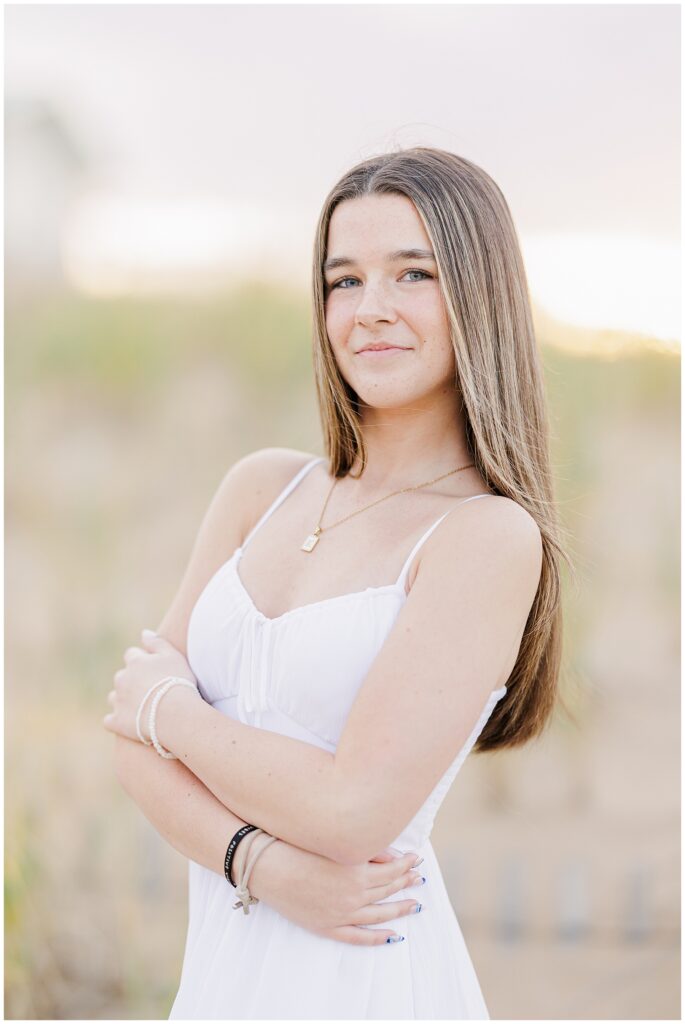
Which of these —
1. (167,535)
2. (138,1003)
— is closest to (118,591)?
(167,535)

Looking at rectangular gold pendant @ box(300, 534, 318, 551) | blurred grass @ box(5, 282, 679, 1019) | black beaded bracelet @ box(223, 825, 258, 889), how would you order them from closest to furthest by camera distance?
black beaded bracelet @ box(223, 825, 258, 889) < rectangular gold pendant @ box(300, 534, 318, 551) < blurred grass @ box(5, 282, 679, 1019)

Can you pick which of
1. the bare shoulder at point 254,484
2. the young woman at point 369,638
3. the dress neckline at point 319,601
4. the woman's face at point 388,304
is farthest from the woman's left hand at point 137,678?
the woman's face at point 388,304

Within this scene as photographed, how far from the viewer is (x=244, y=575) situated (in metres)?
1.85

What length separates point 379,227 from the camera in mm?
1737

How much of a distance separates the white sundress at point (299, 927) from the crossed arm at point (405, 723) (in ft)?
0.27

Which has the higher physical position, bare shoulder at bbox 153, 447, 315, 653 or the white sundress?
bare shoulder at bbox 153, 447, 315, 653

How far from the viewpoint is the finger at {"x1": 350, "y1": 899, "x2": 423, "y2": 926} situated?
1.59 metres

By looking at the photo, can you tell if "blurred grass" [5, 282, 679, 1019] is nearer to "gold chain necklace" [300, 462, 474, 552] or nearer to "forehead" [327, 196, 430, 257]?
"gold chain necklace" [300, 462, 474, 552]

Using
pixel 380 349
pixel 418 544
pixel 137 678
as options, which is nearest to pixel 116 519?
pixel 137 678

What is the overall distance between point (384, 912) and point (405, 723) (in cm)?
34

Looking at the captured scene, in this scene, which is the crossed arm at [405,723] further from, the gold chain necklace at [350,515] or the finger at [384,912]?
the gold chain necklace at [350,515]

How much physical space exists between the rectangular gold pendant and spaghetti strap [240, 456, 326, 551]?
140 millimetres

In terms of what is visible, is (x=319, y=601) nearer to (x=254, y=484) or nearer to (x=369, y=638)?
(x=369, y=638)

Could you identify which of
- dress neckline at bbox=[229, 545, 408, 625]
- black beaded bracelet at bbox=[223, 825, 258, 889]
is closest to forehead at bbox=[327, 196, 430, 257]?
dress neckline at bbox=[229, 545, 408, 625]
